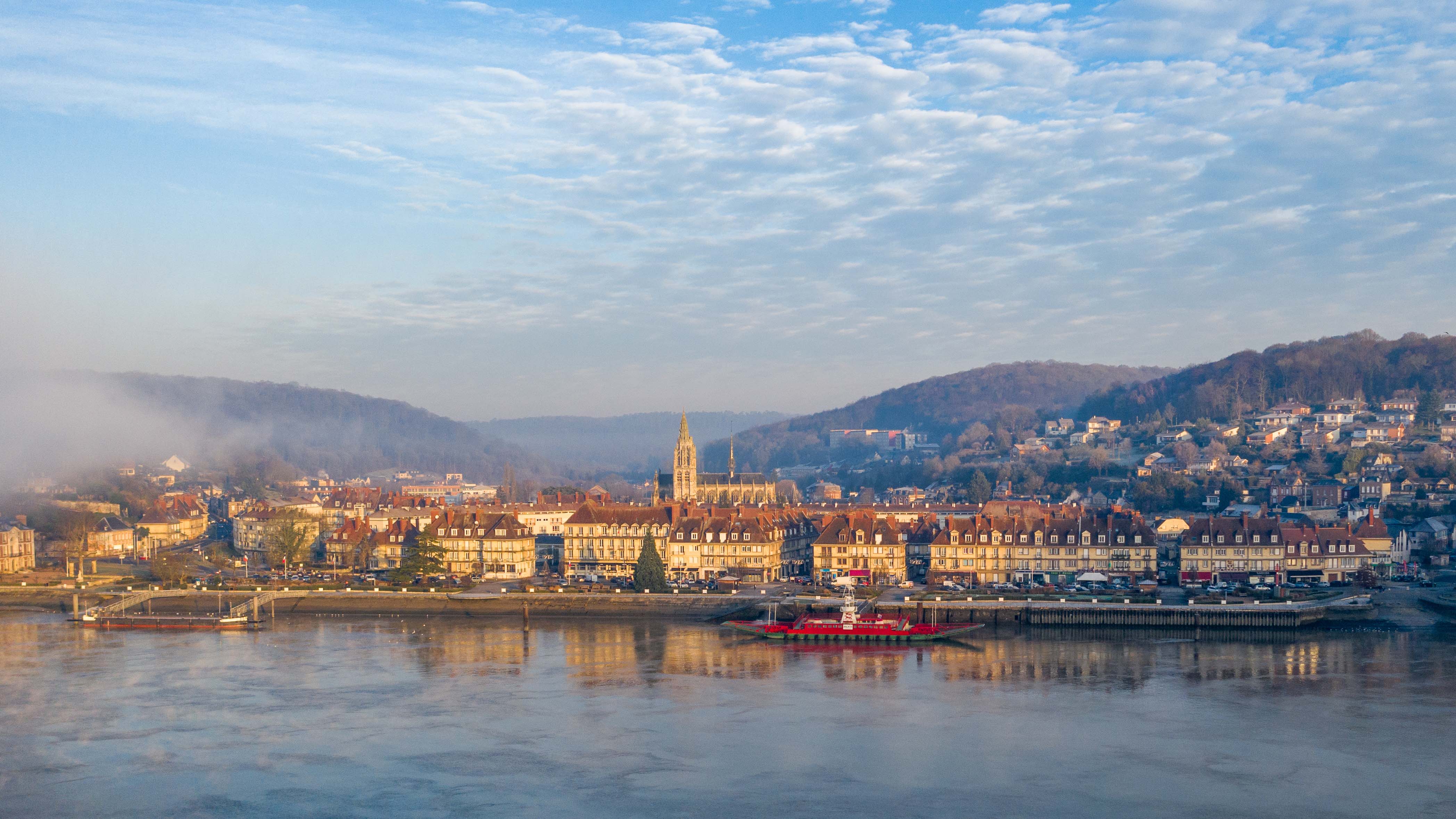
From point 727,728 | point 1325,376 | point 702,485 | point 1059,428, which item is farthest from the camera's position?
point 1059,428

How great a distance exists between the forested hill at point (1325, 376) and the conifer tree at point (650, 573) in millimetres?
119946

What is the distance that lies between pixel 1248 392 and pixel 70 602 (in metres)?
151

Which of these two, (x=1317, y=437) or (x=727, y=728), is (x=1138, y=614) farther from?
(x=1317, y=437)

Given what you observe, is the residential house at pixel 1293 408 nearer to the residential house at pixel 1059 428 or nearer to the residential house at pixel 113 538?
the residential house at pixel 1059 428

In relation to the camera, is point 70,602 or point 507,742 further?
point 70,602

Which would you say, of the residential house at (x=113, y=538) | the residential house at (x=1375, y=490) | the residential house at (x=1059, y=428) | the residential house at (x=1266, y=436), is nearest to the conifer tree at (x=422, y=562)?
the residential house at (x=113, y=538)

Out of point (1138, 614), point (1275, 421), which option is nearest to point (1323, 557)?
point (1138, 614)

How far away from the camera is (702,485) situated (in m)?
130

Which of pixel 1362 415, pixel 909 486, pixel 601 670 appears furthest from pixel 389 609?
pixel 1362 415

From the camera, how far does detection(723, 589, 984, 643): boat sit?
171 feet

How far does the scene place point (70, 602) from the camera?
6462 centimetres

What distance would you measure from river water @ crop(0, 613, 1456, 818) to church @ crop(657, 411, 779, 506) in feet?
228

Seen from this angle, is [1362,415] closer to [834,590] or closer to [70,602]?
[834,590]

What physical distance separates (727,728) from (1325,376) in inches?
6258
